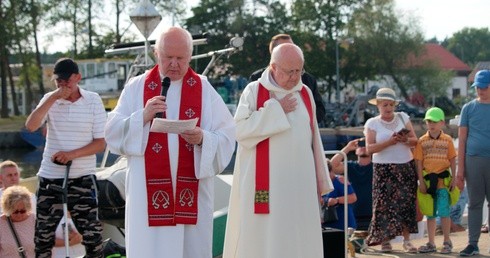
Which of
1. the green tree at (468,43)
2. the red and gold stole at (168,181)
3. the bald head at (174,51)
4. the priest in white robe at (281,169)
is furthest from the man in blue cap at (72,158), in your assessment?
the green tree at (468,43)

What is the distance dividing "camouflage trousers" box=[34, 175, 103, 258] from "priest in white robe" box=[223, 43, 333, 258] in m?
1.07

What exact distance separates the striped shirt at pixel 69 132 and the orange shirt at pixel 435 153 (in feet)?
12.1

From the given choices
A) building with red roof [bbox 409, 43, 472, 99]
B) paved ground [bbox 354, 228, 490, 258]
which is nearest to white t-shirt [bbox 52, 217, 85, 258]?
paved ground [bbox 354, 228, 490, 258]

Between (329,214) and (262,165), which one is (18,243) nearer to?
(262,165)

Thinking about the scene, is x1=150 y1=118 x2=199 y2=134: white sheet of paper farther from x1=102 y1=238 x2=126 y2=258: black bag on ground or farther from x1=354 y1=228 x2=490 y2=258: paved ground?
x1=354 y1=228 x2=490 y2=258: paved ground

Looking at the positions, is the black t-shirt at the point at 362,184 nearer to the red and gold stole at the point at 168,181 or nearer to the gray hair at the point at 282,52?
the gray hair at the point at 282,52

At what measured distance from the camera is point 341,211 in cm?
1017

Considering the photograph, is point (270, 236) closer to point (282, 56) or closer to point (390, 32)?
point (282, 56)

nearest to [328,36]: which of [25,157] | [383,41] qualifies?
[383,41]

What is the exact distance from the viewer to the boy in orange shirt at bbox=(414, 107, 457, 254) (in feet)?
33.2

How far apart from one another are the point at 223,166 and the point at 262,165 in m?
1.04

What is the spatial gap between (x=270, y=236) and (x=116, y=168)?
335 centimetres

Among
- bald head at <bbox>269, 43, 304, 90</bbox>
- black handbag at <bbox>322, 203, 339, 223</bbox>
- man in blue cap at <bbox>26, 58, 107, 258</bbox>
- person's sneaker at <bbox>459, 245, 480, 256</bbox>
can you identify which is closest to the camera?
bald head at <bbox>269, 43, 304, 90</bbox>

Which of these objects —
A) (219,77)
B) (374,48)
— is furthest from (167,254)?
(374,48)
